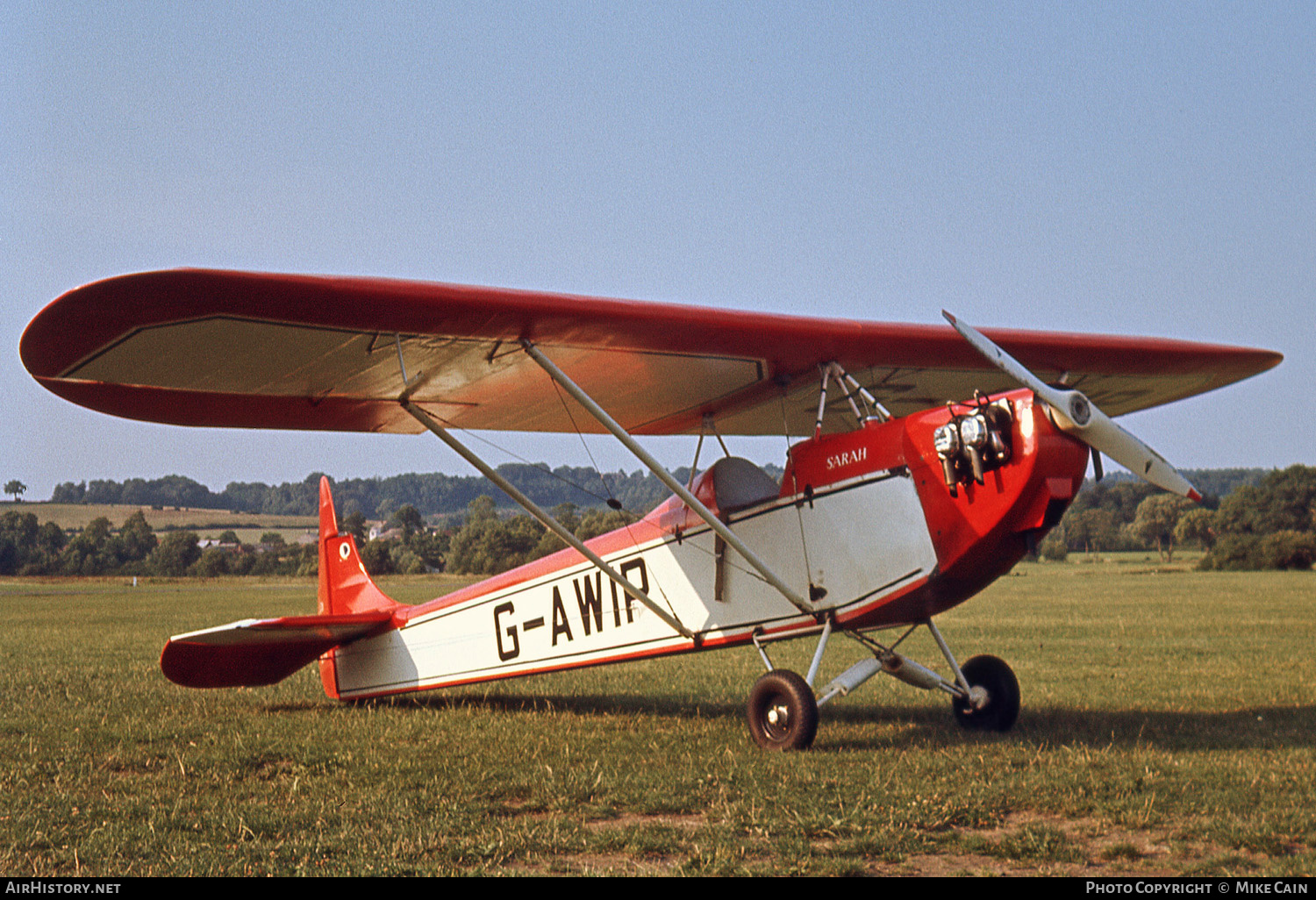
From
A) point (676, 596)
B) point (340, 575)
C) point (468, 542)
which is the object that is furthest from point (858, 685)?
point (468, 542)

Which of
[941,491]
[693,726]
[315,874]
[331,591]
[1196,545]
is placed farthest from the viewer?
[1196,545]

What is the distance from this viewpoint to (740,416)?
9141 millimetres

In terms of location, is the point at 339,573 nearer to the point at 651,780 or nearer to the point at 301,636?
the point at 301,636

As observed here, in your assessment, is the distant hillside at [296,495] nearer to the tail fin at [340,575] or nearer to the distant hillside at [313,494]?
the distant hillside at [313,494]

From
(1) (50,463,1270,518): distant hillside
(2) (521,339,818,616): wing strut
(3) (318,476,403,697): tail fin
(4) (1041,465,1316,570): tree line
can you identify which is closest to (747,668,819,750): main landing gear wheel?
(2) (521,339,818,616): wing strut

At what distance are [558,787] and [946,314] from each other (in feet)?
11.6

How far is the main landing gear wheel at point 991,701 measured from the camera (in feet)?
23.0

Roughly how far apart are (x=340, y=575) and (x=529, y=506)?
4.31 m

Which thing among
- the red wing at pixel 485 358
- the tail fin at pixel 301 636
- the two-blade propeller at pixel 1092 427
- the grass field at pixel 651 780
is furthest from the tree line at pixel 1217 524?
the two-blade propeller at pixel 1092 427

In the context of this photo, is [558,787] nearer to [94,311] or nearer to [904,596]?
[904,596]

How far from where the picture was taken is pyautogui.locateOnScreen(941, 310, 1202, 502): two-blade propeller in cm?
566

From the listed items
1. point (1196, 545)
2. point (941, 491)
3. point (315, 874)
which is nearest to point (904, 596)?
point (941, 491)

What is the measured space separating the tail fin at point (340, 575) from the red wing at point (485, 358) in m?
1.88

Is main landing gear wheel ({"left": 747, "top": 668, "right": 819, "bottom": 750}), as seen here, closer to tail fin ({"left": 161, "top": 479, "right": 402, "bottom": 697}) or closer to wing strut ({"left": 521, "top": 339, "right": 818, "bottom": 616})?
wing strut ({"left": 521, "top": 339, "right": 818, "bottom": 616})
